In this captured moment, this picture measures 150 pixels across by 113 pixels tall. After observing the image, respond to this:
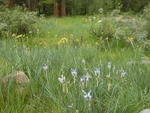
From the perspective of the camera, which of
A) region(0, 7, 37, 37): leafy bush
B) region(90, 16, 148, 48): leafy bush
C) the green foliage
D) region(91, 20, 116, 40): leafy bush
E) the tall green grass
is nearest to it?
the tall green grass

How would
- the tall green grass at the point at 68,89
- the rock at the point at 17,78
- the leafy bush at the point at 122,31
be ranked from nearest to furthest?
the tall green grass at the point at 68,89
the rock at the point at 17,78
the leafy bush at the point at 122,31

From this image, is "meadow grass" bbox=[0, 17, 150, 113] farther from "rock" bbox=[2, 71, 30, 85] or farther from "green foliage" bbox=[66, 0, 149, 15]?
"green foliage" bbox=[66, 0, 149, 15]

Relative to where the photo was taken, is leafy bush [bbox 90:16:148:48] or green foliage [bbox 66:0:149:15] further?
green foliage [bbox 66:0:149:15]

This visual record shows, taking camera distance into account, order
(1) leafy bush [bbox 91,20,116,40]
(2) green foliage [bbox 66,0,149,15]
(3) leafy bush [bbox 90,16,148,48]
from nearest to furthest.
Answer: (3) leafy bush [bbox 90,16,148,48] → (1) leafy bush [bbox 91,20,116,40] → (2) green foliage [bbox 66,0,149,15]

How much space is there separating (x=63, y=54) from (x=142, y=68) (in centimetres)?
102

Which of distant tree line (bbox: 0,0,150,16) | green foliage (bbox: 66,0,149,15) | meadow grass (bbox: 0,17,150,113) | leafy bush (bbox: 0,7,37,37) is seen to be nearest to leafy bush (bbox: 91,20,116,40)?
leafy bush (bbox: 0,7,37,37)

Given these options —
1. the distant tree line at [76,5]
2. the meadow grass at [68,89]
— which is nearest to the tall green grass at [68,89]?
the meadow grass at [68,89]

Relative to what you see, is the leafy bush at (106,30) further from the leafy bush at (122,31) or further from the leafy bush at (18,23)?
the leafy bush at (18,23)

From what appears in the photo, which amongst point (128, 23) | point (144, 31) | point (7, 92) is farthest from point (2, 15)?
point (7, 92)

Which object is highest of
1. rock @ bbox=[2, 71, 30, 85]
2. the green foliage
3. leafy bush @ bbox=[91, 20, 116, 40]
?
rock @ bbox=[2, 71, 30, 85]

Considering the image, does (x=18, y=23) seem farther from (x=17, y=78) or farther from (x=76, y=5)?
(x=76, y=5)

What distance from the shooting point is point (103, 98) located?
2.12m

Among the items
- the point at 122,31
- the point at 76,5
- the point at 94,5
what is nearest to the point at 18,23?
the point at 122,31

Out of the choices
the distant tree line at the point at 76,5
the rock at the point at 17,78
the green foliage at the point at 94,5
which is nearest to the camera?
the rock at the point at 17,78
